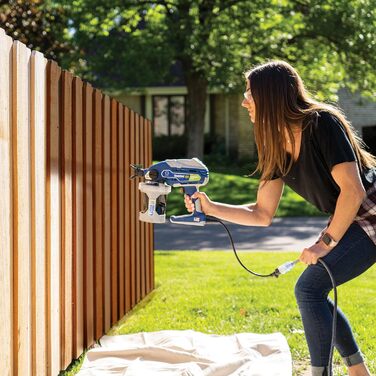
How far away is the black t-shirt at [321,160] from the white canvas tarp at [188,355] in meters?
A: 1.21

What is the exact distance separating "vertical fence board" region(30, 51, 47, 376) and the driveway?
23.3 ft

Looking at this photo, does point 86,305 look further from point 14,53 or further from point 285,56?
point 285,56

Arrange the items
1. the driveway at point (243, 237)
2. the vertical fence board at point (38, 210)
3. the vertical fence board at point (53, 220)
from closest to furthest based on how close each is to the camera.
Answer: the vertical fence board at point (38, 210) < the vertical fence board at point (53, 220) < the driveway at point (243, 237)

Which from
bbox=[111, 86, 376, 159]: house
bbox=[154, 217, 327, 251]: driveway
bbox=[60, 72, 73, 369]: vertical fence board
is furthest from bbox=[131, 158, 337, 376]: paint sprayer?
bbox=[111, 86, 376, 159]: house

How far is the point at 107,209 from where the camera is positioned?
5242 mm

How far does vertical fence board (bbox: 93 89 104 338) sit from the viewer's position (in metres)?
4.92

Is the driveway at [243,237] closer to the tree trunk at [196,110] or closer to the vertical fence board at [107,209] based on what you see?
the vertical fence board at [107,209]

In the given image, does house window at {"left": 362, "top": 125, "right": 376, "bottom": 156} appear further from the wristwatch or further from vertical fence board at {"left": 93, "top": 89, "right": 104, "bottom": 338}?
the wristwatch

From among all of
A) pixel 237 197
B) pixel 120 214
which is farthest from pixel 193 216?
pixel 237 197

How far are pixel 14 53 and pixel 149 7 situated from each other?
61.2ft

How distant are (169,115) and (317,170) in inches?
1034

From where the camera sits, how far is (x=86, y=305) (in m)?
4.65

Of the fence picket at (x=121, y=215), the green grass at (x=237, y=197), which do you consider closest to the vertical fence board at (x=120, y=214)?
the fence picket at (x=121, y=215)

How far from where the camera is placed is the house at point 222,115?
27500 mm
